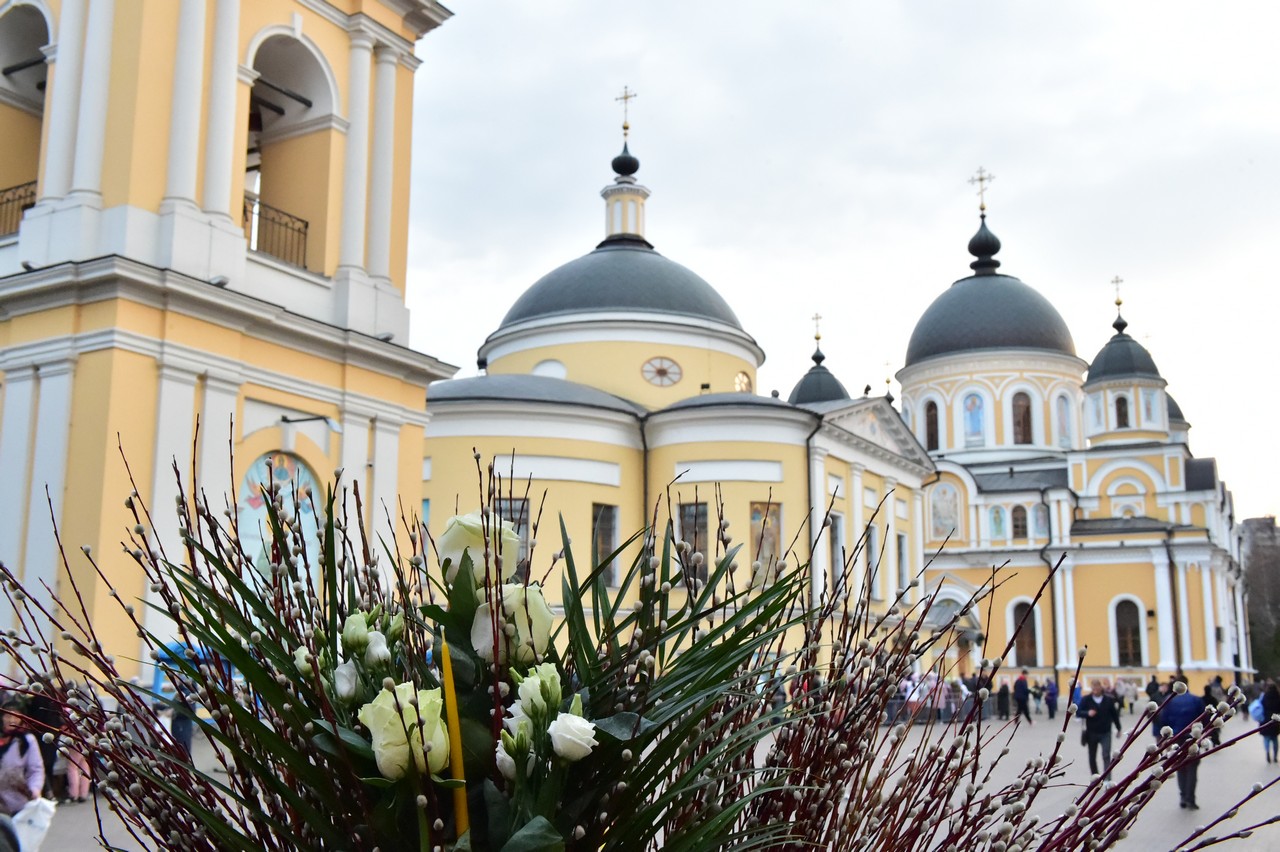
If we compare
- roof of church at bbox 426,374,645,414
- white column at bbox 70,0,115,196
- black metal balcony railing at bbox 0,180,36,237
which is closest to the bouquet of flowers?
white column at bbox 70,0,115,196

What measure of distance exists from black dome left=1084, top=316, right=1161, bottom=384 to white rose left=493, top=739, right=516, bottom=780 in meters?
58.2

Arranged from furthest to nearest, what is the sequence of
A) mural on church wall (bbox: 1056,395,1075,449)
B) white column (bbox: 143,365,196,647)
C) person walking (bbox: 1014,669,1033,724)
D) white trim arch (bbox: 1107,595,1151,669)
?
mural on church wall (bbox: 1056,395,1075,449) → white trim arch (bbox: 1107,595,1151,669) → white column (bbox: 143,365,196,647) → person walking (bbox: 1014,669,1033,724)

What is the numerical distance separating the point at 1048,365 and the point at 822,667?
58542 millimetres

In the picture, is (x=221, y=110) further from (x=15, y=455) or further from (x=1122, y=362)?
(x=1122, y=362)

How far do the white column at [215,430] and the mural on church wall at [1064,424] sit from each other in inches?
1931

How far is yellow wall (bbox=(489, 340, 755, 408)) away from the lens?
33562 mm

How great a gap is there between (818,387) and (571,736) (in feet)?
172

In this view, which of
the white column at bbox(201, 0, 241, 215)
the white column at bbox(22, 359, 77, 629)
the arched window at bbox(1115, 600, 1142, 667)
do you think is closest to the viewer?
the white column at bbox(22, 359, 77, 629)

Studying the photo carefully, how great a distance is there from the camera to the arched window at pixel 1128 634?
51188 mm

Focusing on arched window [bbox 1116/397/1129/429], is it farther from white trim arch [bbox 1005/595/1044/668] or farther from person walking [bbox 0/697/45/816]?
person walking [bbox 0/697/45/816]

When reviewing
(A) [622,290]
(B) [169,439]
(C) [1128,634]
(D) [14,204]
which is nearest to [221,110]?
(D) [14,204]

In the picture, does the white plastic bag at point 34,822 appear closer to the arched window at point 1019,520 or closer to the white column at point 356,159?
the white column at point 356,159

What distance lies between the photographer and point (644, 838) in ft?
5.91

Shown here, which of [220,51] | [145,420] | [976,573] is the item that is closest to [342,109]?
[220,51]
